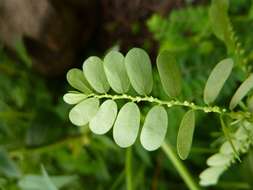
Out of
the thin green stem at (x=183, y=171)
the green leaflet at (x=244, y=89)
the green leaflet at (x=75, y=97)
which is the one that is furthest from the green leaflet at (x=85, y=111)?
the thin green stem at (x=183, y=171)

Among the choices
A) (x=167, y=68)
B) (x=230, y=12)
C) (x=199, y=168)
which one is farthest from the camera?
(x=199, y=168)

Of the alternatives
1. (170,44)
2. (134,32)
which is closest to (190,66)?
(170,44)

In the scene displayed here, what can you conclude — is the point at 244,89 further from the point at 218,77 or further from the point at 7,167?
the point at 7,167

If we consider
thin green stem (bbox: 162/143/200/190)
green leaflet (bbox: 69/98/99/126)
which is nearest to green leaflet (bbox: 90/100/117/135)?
green leaflet (bbox: 69/98/99/126)

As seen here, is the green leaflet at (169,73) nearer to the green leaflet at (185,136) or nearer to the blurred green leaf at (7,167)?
the green leaflet at (185,136)

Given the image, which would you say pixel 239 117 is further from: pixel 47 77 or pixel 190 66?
pixel 47 77

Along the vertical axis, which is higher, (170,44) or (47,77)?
(47,77)
